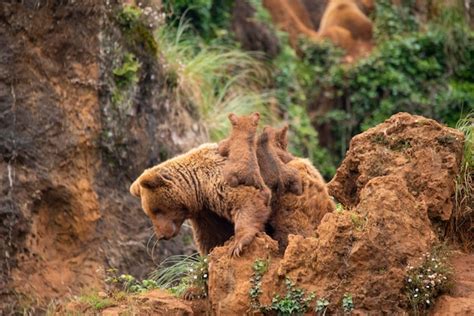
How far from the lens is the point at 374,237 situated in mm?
8258

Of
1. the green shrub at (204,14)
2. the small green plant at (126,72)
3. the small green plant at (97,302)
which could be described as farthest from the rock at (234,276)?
the green shrub at (204,14)

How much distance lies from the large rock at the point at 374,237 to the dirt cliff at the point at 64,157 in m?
4.52

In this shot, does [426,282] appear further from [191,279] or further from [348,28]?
[348,28]

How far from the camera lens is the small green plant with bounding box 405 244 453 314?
817 centimetres

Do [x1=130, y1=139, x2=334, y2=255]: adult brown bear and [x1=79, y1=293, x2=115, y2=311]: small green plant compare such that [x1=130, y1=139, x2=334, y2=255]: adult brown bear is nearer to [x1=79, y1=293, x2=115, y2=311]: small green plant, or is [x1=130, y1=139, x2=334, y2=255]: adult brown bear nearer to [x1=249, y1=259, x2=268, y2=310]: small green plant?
[x1=249, y1=259, x2=268, y2=310]: small green plant

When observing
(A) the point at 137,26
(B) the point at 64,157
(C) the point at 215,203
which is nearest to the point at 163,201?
(C) the point at 215,203

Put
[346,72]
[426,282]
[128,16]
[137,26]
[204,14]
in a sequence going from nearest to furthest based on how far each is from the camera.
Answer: [426,282], [128,16], [137,26], [204,14], [346,72]

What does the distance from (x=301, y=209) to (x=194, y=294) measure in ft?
3.76

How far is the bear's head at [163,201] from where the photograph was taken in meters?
10.0

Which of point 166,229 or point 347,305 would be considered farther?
point 166,229

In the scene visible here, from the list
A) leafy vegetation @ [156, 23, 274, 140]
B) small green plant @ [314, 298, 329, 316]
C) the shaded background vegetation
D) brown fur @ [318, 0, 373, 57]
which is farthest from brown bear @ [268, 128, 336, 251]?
brown fur @ [318, 0, 373, 57]

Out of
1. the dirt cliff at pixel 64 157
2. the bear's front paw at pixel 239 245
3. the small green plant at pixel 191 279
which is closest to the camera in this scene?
the bear's front paw at pixel 239 245

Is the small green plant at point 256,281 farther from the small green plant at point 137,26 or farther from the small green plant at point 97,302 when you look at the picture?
the small green plant at point 137,26

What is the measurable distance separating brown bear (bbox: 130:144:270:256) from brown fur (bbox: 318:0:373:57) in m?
14.7
